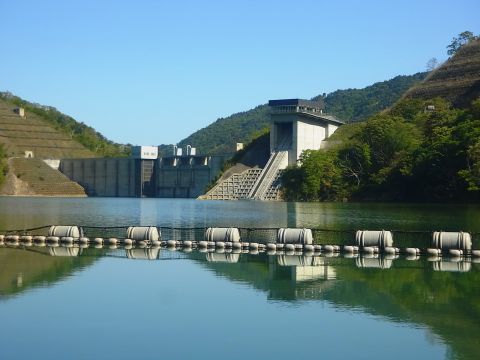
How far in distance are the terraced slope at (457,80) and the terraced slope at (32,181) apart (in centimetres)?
9107

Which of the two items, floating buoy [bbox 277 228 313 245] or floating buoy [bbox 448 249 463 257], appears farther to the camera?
floating buoy [bbox 277 228 313 245]

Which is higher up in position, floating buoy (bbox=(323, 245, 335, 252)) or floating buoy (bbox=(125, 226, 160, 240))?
floating buoy (bbox=(125, 226, 160, 240))

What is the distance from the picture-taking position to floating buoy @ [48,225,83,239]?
49875mm

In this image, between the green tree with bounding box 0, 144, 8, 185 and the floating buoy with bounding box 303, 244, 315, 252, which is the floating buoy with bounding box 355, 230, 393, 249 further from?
the green tree with bounding box 0, 144, 8, 185

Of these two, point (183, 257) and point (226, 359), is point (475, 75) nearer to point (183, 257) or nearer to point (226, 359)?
point (183, 257)

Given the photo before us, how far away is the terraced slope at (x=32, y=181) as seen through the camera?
189500mm

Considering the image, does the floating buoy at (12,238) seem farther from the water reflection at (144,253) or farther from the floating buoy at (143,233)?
the water reflection at (144,253)

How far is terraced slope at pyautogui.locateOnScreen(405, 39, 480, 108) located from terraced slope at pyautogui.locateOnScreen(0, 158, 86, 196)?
91.1m

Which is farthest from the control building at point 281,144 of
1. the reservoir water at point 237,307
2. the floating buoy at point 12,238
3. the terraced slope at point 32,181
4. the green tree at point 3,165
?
the reservoir water at point 237,307

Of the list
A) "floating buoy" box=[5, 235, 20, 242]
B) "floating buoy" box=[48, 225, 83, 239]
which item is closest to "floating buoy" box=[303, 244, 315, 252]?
"floating buoy" box=[48, 225, 83, 239]

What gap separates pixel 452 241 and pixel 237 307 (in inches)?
786

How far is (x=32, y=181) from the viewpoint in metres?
192

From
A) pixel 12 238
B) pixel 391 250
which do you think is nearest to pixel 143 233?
pixel 12 238

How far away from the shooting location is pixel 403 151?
128250 mm
